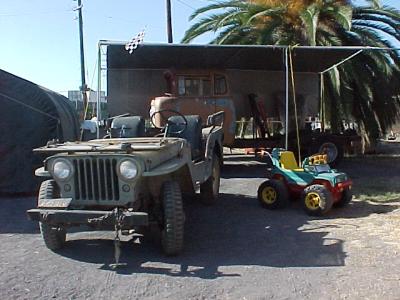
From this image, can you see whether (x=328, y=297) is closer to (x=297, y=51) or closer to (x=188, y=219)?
(x=188, y=219)

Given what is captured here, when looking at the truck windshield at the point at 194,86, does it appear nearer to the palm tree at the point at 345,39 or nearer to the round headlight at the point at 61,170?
the palm tree at the point at 345,39

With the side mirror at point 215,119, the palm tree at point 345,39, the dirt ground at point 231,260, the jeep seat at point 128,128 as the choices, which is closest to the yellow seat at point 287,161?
the dirt ground at point 231,260

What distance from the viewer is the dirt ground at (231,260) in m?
4.83

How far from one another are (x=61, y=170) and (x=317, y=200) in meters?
3.85

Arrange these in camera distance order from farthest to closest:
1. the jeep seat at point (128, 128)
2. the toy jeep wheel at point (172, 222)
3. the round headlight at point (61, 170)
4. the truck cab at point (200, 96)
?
the truck cab at point (200, 96), the jeep seat at point (128, 128), the round headlight at point (61, 170), the toy jeep wheel at point (172, 222)

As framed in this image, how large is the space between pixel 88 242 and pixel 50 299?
1969 mm

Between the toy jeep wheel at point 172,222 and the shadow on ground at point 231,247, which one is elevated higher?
the toy jeep wheel at point 172,222

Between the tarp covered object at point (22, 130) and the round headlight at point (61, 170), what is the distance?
4851 millimetres

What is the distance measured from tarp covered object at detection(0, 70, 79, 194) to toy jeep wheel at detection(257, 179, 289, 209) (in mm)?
4505

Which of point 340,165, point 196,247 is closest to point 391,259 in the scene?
point 196,247

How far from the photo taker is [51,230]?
6020 millimetres

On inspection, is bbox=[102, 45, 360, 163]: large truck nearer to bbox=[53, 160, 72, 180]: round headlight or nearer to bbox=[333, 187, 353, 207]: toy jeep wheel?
bbox=[333, 187, 353, 207]: toy jeep wheel

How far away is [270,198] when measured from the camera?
8.48 m

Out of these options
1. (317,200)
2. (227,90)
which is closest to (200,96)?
(227,90)
